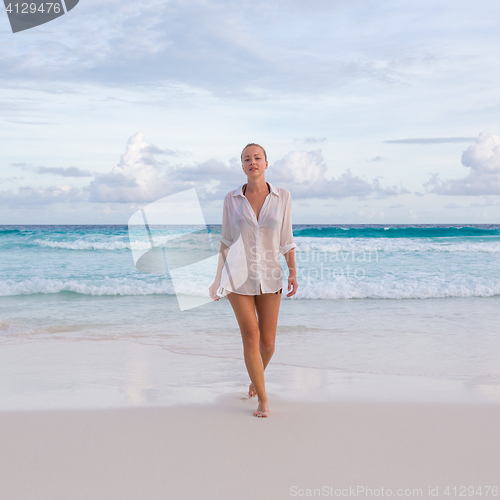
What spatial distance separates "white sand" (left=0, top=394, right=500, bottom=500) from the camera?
2430 mm

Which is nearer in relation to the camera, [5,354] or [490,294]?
[5,354]

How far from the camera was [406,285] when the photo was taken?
10602mm

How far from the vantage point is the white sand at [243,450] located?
2430 millimetres

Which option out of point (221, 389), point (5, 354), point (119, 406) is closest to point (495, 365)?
point (221, 389)

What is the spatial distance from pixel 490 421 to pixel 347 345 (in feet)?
8.54

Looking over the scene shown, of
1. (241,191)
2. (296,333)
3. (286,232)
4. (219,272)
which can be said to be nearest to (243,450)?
(219,272)

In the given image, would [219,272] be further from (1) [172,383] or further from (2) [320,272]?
(2) [320,272]

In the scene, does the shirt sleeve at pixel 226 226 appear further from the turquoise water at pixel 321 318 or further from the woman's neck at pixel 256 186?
the turquoise water at pixel 321 318

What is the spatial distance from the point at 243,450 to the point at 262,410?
0.56 meters

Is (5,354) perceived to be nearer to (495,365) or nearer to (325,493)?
(325,493)

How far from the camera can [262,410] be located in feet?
11.0

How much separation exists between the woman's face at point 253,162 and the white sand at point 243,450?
1.81m

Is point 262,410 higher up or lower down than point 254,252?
lower down

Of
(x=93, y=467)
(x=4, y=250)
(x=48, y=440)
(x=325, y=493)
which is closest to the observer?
(x=325, y=493)
